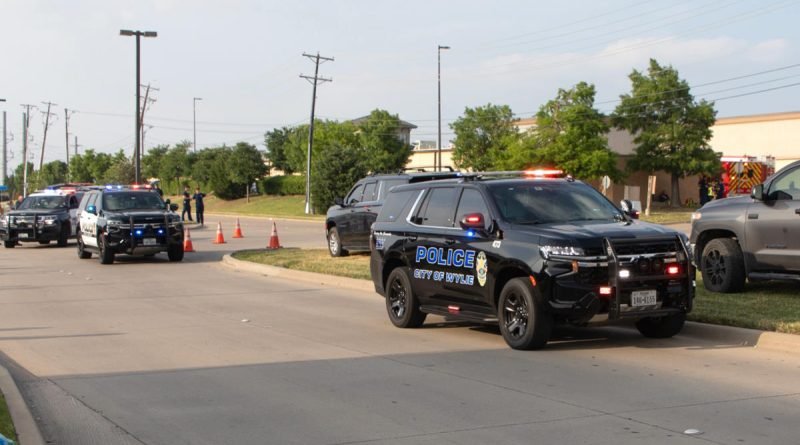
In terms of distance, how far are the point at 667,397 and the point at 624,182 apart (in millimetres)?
50418

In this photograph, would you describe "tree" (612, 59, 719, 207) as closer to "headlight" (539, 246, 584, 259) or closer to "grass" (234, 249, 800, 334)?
"grass" (234, 249, 800, 334)

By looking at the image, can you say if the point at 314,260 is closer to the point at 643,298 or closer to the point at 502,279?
the point at 502,279

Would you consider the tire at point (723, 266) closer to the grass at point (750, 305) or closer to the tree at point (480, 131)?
the grass at point (750, 305)

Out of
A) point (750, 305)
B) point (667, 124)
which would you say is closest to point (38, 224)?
point (750, 305)

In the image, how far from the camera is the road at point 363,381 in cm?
675

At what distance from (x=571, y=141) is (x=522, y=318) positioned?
138 ft

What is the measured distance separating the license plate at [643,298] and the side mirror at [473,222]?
1818 mm

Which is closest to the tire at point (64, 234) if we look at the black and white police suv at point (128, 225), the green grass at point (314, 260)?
the black and white police suv at point (128, 225)

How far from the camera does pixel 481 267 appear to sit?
1025 cm

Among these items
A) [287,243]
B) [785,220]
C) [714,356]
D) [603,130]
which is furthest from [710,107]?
[714,356]

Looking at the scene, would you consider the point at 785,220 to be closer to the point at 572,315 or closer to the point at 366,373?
the point at 572,315

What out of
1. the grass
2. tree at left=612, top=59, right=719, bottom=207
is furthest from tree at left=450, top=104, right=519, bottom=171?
the grass

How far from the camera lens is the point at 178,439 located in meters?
6.65

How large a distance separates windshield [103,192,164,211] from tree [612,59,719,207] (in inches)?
1413
